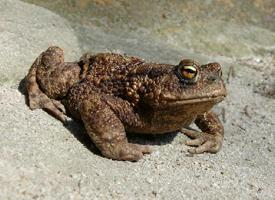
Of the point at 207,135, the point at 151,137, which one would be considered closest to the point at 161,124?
the point at 151,137

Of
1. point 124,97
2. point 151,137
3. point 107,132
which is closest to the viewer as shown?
point 107,132

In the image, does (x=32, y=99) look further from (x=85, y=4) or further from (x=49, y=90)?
(x=85, y=4)

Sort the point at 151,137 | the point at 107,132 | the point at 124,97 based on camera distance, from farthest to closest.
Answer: the point at 151,137
the point at 124,97
the point at 107,132

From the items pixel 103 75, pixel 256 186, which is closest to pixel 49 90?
pixel 103 75

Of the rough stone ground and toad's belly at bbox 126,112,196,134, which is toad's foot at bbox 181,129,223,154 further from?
toad's belly at bbox 126,112,196,134

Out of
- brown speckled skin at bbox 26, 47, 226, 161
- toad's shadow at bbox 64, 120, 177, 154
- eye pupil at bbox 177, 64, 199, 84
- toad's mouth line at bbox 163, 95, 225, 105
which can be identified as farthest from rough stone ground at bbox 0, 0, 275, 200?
eye pupil at bbox 177, 64, 199, 84

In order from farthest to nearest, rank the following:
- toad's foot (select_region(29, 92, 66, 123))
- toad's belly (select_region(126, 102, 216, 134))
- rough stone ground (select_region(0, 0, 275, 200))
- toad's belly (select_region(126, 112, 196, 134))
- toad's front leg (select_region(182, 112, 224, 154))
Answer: toad's front leg (select_region(182, 112, 224, 154))
toad's foot (select_region(29, 92, 66, 123))
toad's belly (select_region(126, 112, 196, 134))
toad's belly (select_region(126, 102, 216, 134))
rough stone ground (select_region(0, 0, 275, 200))

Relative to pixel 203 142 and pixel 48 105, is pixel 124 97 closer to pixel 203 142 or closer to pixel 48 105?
pixel 48 105

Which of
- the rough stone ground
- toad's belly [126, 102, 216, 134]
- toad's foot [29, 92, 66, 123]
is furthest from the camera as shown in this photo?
toad's foot [29, 92, 66, 123]

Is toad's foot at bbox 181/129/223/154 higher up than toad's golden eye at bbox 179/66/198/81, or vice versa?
toad's golden eye at bbox 179/66/198/81
